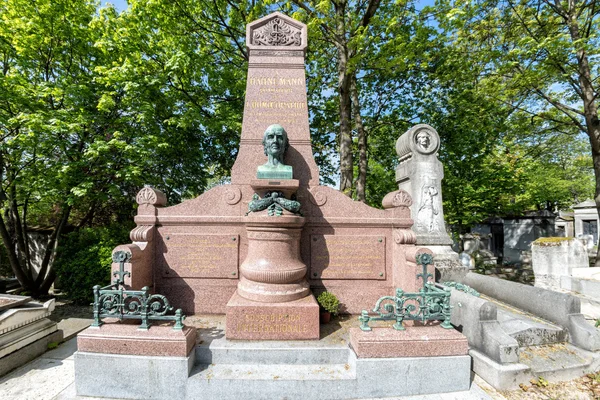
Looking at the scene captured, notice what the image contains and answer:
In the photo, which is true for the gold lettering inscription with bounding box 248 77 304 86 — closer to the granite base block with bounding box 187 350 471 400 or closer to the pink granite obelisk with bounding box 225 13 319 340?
the pink granite obelisk with bounding box 225 13 319 340

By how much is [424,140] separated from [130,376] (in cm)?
836

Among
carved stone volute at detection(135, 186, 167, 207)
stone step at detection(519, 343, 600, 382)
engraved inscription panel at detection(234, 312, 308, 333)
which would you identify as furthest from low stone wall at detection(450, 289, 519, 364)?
carved stone volute at detection(135, 186, 167, 207)

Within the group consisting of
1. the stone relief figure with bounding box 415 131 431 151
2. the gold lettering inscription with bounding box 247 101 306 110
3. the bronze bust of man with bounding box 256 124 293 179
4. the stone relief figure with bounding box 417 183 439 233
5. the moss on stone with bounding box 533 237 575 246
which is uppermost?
the gold lettering inscription with bounding box 247 101 306 110

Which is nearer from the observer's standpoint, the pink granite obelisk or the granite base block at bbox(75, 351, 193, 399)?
the granite base block at bbox(75, 351, 193, 399)

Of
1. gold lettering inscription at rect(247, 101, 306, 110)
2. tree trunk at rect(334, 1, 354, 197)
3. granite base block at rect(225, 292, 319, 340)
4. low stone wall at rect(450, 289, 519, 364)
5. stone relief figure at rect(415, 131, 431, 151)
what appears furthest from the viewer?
tree trunk at rect(334, 1, 354, 197)

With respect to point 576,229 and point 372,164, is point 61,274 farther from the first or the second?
point 576,229

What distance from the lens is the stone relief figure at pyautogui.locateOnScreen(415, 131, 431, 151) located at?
314 inches

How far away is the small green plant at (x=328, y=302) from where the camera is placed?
4988mm

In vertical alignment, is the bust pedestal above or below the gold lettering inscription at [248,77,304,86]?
below

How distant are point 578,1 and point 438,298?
1540 centimetres

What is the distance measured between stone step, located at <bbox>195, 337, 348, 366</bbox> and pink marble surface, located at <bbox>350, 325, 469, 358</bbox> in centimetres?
41

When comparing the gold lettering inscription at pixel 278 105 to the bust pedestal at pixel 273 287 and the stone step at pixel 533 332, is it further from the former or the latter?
the stone step at pixel 533 332

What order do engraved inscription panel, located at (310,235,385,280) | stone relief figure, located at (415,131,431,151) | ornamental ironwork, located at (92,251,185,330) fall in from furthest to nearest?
stone relief figure, located at (415,131,431,151), engraved inscription panel, located at (310,235,385,280), ornamental ironwork, located at (92,251,185,330)

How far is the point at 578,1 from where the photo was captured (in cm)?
1136
